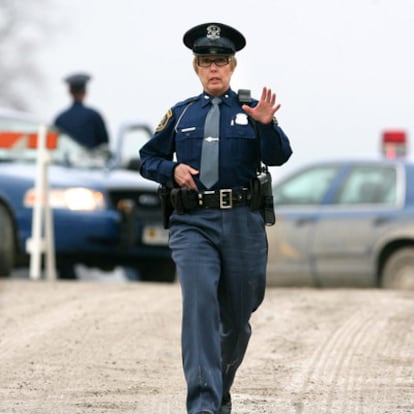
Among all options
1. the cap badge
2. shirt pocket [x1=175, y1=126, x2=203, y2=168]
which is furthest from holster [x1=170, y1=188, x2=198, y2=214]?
the cap badge

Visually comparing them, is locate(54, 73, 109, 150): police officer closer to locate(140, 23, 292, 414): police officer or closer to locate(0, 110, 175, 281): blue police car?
locate(0, 110, 175, 281): blue police car

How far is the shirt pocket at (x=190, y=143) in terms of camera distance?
7.51 meters

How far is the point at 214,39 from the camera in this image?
7.54 m

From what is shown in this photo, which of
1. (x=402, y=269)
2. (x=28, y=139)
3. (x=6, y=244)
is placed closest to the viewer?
(x=402, y=269)

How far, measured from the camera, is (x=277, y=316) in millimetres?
12016

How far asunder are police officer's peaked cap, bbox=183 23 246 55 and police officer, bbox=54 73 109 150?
9076 millimetres

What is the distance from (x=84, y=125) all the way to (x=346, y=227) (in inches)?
125

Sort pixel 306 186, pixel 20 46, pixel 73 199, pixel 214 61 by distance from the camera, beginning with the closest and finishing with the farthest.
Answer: pixel 214 61
pixel 73 199
pixel 306 186
pixel 20 46

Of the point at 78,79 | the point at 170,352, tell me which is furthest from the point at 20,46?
the point at 170,352

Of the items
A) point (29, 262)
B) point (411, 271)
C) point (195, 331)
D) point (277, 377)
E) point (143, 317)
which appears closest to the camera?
point (195, 331)

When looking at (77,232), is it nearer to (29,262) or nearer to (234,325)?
(29,262)

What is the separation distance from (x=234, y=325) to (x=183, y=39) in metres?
1.30

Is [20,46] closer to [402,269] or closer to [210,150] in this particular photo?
[402,269]

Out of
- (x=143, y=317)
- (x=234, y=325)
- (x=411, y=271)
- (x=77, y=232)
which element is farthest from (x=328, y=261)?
(x=234, y=325)
